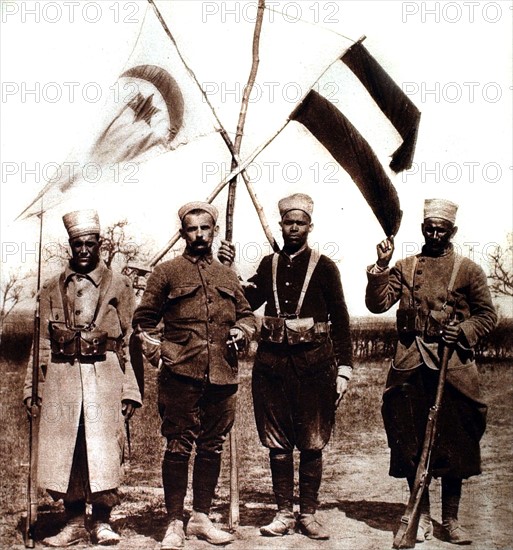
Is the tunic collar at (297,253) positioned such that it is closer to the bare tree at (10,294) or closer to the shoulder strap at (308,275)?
the shoulder strap at (308,275)

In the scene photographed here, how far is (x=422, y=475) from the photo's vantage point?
17.5 ft

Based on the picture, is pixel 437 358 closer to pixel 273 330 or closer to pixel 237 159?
pixel 273 330

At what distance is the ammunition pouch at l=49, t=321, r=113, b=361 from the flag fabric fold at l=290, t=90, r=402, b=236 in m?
2.17

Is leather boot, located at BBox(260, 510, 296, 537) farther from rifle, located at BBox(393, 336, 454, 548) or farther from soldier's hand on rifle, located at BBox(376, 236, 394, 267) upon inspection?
soldier's hand on rifle, located at BBox(376, 236, 394, 267)

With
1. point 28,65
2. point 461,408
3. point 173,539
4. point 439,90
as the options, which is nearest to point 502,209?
point 439,90

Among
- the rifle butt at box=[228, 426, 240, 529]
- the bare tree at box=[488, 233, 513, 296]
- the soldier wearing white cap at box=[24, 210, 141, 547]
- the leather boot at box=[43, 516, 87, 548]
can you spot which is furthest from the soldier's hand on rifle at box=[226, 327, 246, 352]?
the bare tree at box=[488, 233, 513, 296]

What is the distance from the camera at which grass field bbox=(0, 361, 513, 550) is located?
18.9 feet

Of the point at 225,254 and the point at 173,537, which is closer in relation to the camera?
the point at 173,537

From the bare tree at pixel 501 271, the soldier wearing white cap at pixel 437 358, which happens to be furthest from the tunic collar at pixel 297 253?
the bare tree at pixel 501 271

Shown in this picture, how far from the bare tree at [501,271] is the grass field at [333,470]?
0.57m

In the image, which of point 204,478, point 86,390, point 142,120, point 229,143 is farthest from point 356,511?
point 142,120

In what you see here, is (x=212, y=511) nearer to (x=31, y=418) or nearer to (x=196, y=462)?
(x=196, y=462)

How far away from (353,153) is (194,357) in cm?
193

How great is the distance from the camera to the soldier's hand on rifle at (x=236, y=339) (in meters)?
5.42
